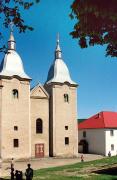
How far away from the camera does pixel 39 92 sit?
1866 inches

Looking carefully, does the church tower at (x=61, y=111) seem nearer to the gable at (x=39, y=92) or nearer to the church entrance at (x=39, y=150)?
the gable at (x=39, y=92)

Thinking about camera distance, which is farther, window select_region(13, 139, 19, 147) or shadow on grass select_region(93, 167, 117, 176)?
window select_region(13, 139, 19, 147)

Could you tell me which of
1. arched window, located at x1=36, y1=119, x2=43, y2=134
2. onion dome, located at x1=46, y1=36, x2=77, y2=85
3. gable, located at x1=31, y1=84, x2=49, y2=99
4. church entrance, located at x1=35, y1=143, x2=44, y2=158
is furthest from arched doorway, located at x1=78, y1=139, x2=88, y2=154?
gable, located at x1=31, y1=84, x2=49, y2=99

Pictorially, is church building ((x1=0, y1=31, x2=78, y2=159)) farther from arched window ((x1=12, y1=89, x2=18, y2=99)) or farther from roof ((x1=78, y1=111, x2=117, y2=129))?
roof ((x1=78, y1=111, x2=117, y2=129))

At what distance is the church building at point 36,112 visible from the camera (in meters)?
43.5

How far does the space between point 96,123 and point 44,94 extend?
1401 cm

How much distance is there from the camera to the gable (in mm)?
46906

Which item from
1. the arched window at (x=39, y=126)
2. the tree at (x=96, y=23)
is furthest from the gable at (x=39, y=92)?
the tree at (x=96, y=23)

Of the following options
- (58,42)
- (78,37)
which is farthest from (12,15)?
(58,42)

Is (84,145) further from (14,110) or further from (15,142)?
(14,110)

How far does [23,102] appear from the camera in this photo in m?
44.7

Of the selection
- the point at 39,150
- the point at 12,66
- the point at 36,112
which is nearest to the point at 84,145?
the point at 39,150

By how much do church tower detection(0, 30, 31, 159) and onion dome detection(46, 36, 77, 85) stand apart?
4.77 metres

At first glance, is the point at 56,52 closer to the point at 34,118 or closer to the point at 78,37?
the point at 34,118
